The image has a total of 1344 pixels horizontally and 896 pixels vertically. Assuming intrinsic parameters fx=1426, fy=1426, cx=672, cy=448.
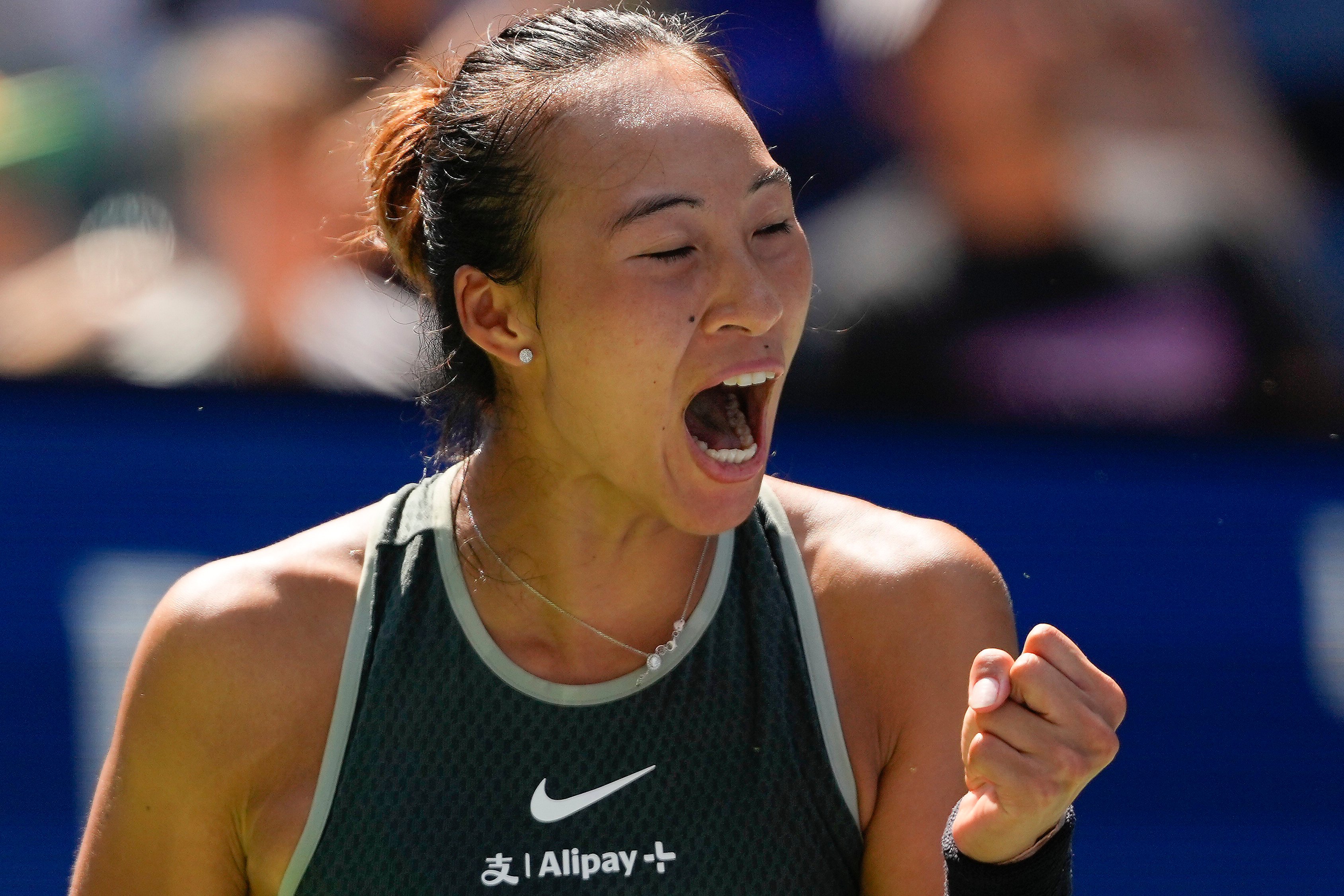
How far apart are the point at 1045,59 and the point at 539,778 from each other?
5.28ft

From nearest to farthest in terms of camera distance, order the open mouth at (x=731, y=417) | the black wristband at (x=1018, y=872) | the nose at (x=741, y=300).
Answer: the black wristband at (x=1018, y=872)
the nose at (x=741, y=300)
the open mouth at (x=731, y=417)

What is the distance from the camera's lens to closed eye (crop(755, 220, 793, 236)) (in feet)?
4.85

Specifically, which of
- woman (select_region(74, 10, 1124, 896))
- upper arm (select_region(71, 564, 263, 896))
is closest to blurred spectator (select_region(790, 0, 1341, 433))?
woman (select_region(74, 10, 1124, 896))

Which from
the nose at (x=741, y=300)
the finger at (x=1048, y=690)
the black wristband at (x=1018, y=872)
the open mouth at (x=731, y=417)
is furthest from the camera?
the open mouth at (x=731, y=417)

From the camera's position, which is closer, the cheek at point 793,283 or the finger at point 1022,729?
the finger at point 1022,729

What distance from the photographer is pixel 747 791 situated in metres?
1.49

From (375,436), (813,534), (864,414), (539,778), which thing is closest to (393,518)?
(539,778)

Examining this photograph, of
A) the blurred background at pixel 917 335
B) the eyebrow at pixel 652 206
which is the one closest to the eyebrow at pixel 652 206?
the eyebrow at pixel 652 206

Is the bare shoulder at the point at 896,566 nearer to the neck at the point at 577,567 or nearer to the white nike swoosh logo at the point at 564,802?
the neck at the point at 577,567

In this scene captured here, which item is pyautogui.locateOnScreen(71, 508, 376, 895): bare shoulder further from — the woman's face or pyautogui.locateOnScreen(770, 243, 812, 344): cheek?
pyautogui.locateOnScreen(770, 243, 812, 344): cheek

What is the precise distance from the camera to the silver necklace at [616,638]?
60.7 inches

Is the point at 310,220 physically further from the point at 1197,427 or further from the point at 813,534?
the point at 1197,427

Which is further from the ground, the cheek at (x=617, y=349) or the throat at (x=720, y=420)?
the cheek at (x=617, y=349)

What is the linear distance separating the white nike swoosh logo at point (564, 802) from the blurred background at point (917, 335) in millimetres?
1070
